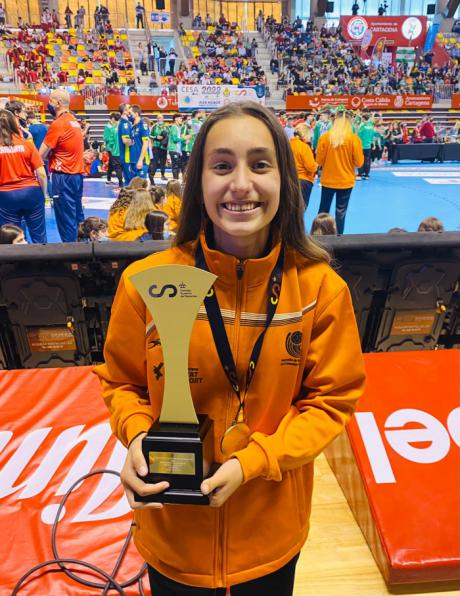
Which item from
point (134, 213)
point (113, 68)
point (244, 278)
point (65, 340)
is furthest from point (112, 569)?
point (113, 68)

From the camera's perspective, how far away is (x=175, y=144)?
1207 cm

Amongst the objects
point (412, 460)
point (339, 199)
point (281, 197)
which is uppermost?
point (281, 197)

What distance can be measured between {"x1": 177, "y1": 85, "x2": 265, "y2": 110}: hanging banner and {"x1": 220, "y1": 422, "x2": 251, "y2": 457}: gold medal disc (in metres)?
17.3

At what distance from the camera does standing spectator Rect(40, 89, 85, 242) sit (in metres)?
5.43

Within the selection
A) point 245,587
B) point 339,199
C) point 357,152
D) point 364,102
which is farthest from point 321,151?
point 364,102

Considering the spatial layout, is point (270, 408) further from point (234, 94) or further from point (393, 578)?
point (234, 94)

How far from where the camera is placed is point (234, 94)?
17.2m

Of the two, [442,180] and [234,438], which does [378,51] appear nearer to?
[442,180]

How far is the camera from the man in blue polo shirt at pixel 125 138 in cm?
927

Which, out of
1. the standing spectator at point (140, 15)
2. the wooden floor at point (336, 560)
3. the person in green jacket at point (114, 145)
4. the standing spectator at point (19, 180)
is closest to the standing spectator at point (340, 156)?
the standing spectator at point (19, 180)

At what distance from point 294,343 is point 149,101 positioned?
1823 centimetres

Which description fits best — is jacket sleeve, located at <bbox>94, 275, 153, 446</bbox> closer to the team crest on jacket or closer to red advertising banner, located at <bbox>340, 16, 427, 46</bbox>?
the team crest on jacket

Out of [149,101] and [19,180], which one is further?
[149,101]

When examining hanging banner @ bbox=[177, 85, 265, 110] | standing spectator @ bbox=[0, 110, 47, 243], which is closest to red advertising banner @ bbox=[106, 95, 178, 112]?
hanging banner @ bbox=[177, 85, 265, 110]
